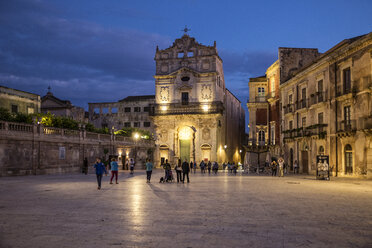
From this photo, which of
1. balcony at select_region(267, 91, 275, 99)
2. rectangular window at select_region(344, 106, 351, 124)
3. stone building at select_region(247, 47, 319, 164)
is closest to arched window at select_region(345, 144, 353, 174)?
rectangular window at select_region(344, 106, 351, 124)

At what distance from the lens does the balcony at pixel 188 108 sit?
5321 cm

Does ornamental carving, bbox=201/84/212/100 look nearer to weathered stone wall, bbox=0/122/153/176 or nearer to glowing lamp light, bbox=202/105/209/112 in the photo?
glowing lamp light, bbox=202/105/209/112

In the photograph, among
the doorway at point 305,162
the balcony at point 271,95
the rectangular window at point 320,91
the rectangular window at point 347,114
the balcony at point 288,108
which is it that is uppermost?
the balcony at point 271,95

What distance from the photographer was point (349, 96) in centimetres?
2838

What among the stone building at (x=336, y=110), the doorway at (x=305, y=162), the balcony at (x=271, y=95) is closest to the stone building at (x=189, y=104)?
the balcony at (x=271, y=95)

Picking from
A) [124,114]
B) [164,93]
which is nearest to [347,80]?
[164,93]

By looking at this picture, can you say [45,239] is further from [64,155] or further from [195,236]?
[64,155]

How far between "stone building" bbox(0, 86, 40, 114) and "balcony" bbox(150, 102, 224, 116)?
1871cm

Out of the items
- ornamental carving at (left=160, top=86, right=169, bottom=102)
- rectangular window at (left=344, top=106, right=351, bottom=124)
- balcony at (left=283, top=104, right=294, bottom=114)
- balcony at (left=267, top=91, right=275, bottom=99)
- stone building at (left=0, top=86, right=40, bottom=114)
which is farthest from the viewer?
ornamental carving at (left=160, top=86, right=169, bottom=102)

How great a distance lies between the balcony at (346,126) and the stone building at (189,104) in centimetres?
2400

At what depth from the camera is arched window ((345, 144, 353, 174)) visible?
94.9 ft

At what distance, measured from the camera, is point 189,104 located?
2142 inches

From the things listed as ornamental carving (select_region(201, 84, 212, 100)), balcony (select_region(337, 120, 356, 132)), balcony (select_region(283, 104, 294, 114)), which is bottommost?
balcony (select_region(337, 120, 356, 132))

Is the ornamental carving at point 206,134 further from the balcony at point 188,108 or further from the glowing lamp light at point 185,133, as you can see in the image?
the balcony at point 188,108
